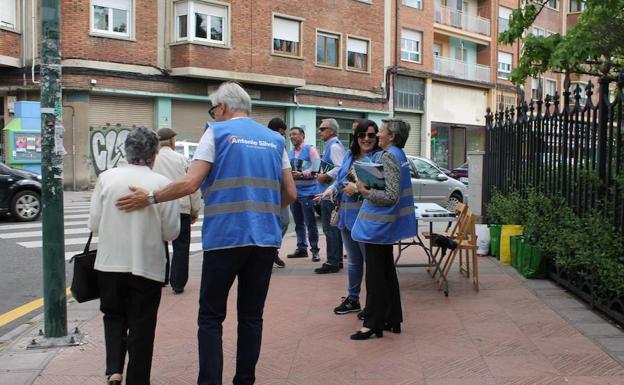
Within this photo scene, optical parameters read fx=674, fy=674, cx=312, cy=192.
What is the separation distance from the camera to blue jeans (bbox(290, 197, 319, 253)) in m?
8.73

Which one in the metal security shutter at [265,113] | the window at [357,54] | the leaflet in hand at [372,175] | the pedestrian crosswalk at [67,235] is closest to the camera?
the leaflet in hand at [372,175]

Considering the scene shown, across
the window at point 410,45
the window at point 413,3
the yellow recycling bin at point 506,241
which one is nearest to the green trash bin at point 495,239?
the yellow recycling bin at point 506,241

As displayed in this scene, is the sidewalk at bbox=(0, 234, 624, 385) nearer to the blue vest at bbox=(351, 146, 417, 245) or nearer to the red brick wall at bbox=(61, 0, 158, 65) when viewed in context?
the blue vest at bbox=(351, 146, 417, 245)

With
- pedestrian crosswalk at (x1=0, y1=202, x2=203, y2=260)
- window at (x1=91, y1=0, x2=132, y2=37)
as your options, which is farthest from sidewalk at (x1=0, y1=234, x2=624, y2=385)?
window at (x1=91, y1=0, x2=132, y2=37)

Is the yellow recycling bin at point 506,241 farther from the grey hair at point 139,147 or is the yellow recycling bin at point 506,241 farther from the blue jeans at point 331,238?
the grey hair at point 139,147

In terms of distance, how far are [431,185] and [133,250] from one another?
12614mm

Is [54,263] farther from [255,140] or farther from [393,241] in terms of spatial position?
[393,241]

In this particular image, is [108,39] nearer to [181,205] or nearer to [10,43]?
[10,43]

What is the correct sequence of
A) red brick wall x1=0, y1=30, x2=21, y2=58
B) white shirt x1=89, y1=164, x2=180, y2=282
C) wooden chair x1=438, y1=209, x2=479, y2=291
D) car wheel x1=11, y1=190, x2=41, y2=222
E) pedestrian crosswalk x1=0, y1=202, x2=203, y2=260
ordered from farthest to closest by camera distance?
red brick wall x1=0, y1=30, x2=21, y2=58 < car wheel x1=11, y1=190, x2=41, y2=222 < pedestrian crosswalk x1=0, y1=202, x2=203, y2=260 < wooden chair x1=438, y1=209, x2=479, y2=291 < white shirt x1=89, y1=164, x2=180, y2=282

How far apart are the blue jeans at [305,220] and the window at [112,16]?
15225mm

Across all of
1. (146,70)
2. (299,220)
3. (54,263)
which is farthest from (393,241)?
(146,70)

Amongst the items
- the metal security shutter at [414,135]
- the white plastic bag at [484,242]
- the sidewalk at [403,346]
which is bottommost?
the sidewalk at [403,346]

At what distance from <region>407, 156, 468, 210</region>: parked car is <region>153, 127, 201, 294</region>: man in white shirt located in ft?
30.6

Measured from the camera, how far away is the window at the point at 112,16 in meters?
21.8
